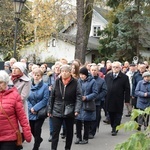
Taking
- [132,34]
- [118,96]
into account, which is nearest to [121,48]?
[132,34]

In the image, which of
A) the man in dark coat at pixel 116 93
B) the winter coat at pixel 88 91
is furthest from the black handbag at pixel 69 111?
the man in dark coat at pixel 116 93

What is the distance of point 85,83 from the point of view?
9.41m

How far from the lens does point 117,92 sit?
35.1ft

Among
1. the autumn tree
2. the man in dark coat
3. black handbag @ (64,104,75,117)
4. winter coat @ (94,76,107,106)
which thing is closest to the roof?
the autumn tree

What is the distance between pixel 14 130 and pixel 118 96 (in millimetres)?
5431

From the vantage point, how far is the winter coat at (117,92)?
34.8ft

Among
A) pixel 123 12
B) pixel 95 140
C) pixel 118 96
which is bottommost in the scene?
pixel 95 140

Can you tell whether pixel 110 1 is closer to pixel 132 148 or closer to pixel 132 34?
pixel 132 34

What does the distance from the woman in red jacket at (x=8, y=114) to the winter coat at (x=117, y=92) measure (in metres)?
5.21

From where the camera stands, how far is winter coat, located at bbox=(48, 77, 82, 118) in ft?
26.1

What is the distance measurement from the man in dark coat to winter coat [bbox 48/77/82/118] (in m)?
2.74

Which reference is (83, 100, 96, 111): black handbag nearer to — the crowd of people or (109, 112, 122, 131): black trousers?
the crowd of people

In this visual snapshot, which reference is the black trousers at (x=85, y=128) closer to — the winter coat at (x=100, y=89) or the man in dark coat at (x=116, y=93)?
the winter coat at (x=100, y=89)

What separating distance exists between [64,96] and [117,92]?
3006mm
